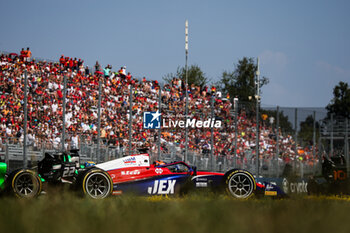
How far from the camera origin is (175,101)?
63.8 feet

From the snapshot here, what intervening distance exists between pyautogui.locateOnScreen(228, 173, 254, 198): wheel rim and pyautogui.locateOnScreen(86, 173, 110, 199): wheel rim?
2.38 metres

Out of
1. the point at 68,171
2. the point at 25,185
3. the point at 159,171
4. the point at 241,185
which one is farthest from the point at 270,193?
the point at 25,185

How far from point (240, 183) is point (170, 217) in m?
6.05

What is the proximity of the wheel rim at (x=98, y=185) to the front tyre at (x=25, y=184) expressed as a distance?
0.92 m

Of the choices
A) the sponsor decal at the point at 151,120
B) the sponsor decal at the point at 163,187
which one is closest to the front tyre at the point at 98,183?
the sponsor decal at the point at 163,187

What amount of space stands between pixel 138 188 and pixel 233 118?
990cm

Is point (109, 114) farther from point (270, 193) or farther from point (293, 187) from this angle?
point (293, 187)

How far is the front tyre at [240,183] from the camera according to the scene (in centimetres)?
1027

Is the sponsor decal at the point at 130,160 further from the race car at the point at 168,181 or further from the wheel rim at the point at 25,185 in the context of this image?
the wheel rim at the point at 25,185

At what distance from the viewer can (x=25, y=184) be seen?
934cm

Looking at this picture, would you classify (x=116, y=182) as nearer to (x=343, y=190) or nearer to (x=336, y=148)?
(x=343, y=190)

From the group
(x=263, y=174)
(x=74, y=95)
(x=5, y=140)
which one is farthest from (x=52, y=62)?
(x=263, y=174)

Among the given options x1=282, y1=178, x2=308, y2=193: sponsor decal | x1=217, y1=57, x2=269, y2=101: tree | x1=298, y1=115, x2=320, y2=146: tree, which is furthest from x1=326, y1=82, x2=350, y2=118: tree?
x1=282, y1=178, x2=308, y2=193: sponsor decal

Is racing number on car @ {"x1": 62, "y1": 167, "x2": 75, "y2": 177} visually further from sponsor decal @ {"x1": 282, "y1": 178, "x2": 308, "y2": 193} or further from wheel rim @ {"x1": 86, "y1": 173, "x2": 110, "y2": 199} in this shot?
sponsor decal @ {"x1": 282, "y1": 178, "x2": 308, "y2": 193}
